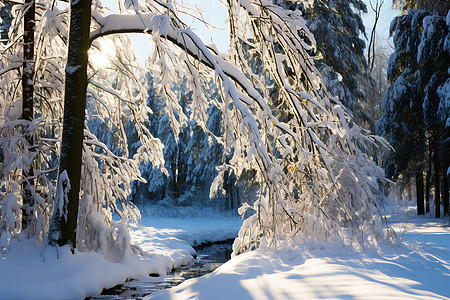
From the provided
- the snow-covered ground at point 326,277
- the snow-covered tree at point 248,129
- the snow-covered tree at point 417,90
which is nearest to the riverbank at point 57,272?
the snow-covered tree at point 248,129

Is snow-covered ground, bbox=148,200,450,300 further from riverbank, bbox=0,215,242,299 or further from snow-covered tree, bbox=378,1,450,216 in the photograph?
snow-covered tree, bbox=378,1,450,216

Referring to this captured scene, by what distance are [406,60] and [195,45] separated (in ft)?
43.3

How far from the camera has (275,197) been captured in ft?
15.9

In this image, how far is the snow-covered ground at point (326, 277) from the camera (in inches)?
119

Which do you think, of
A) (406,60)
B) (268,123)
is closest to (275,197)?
(268,123)

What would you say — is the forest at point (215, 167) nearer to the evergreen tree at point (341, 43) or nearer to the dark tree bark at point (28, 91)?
the dark tree bark at point (28, 91)

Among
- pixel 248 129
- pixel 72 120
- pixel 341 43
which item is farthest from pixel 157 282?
pixel 341 43

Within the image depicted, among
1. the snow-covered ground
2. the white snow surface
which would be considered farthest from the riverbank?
the snow-covered ground

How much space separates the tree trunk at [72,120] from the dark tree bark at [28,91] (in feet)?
4.07

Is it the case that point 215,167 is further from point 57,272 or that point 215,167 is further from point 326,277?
point 326,277

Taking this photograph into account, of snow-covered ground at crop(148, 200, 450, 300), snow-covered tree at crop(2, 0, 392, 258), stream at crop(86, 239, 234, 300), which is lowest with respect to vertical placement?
stream at crop(86, 239, 234, 300)

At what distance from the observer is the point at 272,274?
3.91 m

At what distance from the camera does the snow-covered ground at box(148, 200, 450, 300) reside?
→ 303 cm

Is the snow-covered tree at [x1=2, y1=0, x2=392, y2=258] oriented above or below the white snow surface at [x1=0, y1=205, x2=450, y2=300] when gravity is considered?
above
